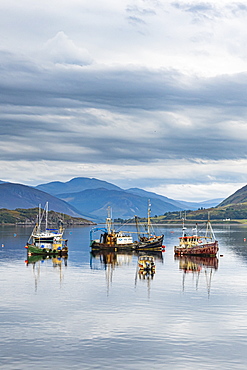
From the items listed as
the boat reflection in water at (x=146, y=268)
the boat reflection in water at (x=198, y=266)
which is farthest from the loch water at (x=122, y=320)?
the boat reflection in water at (x=146, y=268)

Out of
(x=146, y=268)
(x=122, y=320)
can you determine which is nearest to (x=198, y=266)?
(x=146, y=268)

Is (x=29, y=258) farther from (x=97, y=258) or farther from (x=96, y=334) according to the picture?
(x=96, y=334)

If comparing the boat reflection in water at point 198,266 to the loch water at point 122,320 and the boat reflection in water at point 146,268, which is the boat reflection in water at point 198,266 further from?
the boat reflection in water at point 146,268

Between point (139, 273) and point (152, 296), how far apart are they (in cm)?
4066

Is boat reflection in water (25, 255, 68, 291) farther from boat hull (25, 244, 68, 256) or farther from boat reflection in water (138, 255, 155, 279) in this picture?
boat reflection in water (138, 255, 155, 279)

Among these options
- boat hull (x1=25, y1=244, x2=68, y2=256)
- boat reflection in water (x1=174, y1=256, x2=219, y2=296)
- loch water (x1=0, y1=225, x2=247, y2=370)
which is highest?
boat hull (x1=25, y1=244, x2=68, y2=256)

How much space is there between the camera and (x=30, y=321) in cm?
8038

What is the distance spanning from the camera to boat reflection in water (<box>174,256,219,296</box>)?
5515 inches

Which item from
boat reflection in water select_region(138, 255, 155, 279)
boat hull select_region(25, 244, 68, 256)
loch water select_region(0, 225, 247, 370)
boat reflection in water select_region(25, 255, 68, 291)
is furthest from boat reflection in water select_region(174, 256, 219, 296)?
boat hull select_region(25, 244, 68, 256)

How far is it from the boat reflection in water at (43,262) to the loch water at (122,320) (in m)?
2.27

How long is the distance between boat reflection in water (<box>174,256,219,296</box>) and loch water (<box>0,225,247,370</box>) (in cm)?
214

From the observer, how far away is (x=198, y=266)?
164625 mm

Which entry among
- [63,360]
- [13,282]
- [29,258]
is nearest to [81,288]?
[13,282]

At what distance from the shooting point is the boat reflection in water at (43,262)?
142800mm
